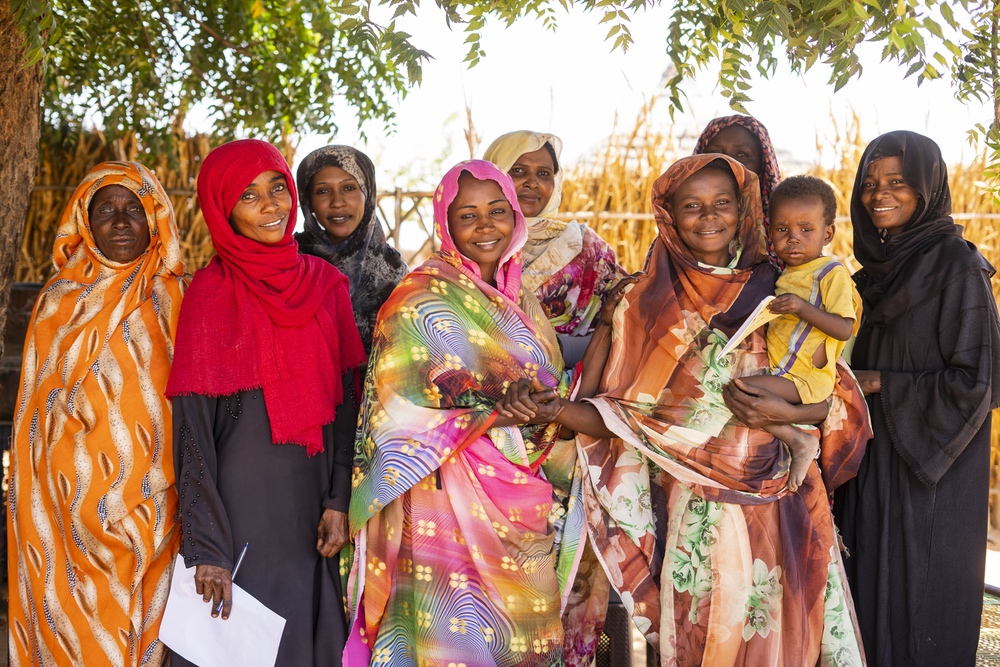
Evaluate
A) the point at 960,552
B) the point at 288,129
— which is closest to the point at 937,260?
the point at 960,552

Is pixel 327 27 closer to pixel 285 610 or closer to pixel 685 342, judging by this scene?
pixel 685 342

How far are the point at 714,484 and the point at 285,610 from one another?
1.38 metres

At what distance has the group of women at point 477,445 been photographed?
8.79ft

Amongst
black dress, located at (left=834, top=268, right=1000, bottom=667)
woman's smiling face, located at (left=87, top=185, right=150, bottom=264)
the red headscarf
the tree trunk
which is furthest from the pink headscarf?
the tree trunk

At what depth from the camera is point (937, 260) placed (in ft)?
9.64

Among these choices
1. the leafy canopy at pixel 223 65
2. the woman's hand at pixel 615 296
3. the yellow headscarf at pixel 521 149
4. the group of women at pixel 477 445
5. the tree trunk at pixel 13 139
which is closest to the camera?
the group of women at pixel 477 445

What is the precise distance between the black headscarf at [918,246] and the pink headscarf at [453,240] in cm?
127

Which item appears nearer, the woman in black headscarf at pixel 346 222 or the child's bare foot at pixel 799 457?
the child's bare foot at pixel 799 457

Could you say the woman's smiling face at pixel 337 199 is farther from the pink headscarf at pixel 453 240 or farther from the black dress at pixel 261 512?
the black dress at pixel 261 512

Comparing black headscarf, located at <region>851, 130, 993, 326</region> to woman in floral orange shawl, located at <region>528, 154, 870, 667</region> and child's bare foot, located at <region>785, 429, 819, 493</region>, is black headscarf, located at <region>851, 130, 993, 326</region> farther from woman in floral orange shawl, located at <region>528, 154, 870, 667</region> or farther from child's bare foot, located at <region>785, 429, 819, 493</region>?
child's bare foot, located at <region>785, 429, 819, 493</region>

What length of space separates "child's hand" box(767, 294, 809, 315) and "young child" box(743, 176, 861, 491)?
5cm

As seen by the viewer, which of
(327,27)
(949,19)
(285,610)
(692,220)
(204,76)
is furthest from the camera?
(204,76)

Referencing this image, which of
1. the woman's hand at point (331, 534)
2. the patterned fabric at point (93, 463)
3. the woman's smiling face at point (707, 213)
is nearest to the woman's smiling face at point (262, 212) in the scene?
the patterned fabric at point (93, 463)

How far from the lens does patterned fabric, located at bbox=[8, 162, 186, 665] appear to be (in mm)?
2697
